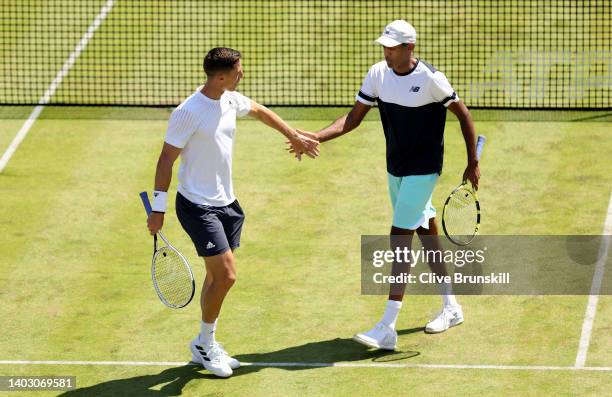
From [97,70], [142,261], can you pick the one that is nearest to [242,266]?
[142,261]

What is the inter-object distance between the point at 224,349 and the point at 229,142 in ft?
6.25

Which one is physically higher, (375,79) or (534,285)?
(375,79)

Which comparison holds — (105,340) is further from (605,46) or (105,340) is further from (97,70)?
(605,46)

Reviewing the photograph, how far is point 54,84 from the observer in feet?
66.2

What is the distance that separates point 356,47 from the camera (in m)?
21.3

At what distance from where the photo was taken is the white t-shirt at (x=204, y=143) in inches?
420

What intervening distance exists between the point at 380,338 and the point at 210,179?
81.0 inches

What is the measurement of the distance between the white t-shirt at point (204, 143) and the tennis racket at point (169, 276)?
1.47ft

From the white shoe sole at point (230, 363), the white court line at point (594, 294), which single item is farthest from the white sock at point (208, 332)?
the white court line at point (594, 294)

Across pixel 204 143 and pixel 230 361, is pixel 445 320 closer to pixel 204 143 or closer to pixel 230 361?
pixel 230 361

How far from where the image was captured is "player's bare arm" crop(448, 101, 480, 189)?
1145 centimetres

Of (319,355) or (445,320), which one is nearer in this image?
(319,355)

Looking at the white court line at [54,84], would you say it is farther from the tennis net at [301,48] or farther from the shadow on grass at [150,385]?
the shadow on grass at [150,385]

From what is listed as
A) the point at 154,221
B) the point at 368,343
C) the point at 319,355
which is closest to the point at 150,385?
the point at 154,221
